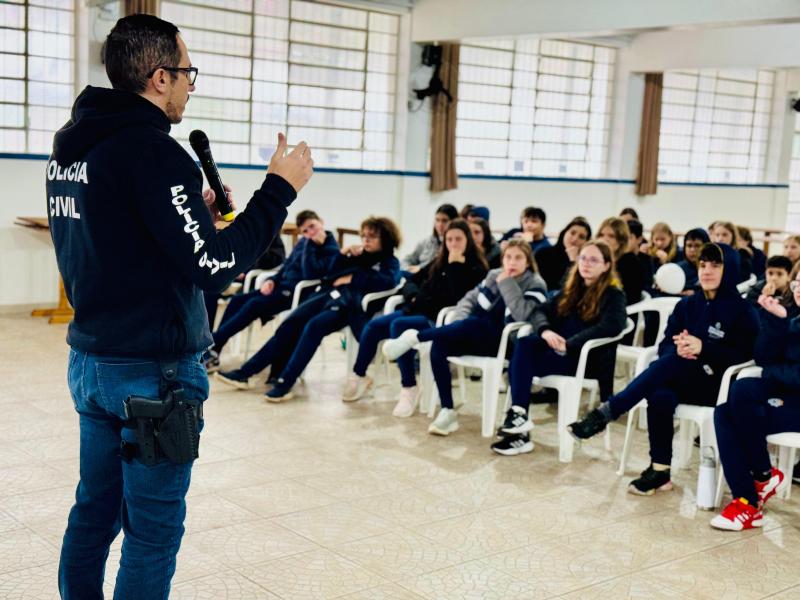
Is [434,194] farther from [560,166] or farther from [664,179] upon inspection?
[664,179]

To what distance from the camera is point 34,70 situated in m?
8.02

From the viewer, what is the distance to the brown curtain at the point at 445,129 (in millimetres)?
10203

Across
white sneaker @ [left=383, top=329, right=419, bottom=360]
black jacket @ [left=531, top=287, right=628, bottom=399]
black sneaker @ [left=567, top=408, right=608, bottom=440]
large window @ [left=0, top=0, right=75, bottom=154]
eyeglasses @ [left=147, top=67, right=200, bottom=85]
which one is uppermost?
large window @ [left=0, top=0, right=75, bottom=154]

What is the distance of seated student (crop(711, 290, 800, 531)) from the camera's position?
3.78 meters

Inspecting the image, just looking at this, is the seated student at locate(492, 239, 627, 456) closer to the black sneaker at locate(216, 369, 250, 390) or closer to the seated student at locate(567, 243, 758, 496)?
the seated student at locate(567, 243, 758, 496)

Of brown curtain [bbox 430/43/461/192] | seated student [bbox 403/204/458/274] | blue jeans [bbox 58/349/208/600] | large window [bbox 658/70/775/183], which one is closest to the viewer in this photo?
blue jeans [bbox 58/349/208/600]

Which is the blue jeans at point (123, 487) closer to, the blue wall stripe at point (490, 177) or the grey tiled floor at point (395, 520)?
the grey tiled floor at point (395, 520)

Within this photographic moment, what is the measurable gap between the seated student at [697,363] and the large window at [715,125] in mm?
9129

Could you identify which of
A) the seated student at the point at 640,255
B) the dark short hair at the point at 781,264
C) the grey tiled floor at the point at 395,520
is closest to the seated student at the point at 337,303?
the grey tiled floor at the point at 395,520

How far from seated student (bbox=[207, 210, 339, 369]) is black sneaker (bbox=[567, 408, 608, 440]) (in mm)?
2303

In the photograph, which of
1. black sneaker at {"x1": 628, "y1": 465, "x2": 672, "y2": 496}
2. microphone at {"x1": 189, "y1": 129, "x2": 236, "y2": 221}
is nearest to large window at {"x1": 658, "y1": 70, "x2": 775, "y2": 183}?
black sneaker at {"x1": 628, "y1": 465, "x2": 672, "y2": 496}

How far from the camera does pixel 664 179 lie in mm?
13078

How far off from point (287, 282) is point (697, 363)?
9.43ft

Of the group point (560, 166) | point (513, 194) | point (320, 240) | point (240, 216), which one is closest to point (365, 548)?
point (240, 216)
